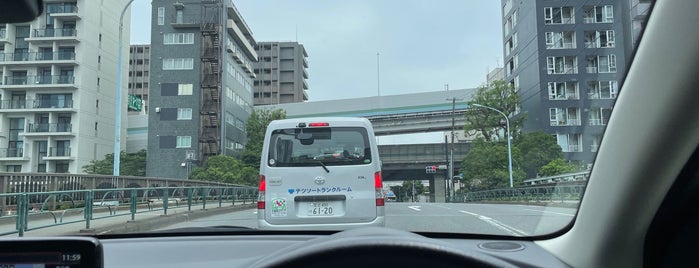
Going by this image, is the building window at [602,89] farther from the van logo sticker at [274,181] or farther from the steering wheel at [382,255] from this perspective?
the van logo sticker at [274,181]

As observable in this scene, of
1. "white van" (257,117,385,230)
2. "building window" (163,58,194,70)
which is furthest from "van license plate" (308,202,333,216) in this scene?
"building window" (163,58,194,70)

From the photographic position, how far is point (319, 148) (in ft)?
17.3

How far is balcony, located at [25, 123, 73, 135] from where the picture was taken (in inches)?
166

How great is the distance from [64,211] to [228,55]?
298 centimetres

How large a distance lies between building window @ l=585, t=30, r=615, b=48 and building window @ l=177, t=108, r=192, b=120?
30.0 ft

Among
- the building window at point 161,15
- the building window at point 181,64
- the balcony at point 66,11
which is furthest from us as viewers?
the building window at point 181,64

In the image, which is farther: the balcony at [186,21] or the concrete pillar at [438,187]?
the concrete pillar at [438,187]

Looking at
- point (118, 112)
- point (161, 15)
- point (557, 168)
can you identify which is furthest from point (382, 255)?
point (118, 112)

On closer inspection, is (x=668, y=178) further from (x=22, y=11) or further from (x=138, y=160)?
(x=138, y=160)

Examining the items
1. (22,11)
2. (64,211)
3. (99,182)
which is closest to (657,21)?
(22,11)

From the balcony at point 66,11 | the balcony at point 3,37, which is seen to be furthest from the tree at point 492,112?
the balcony at point 3,37

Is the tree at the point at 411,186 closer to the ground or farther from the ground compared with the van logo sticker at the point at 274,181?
closer to the ground

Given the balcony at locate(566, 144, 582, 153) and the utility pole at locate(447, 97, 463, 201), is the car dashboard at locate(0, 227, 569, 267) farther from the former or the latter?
the utility pole at locate(447, 97, 463, 201)

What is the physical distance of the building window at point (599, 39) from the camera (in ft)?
7.63
